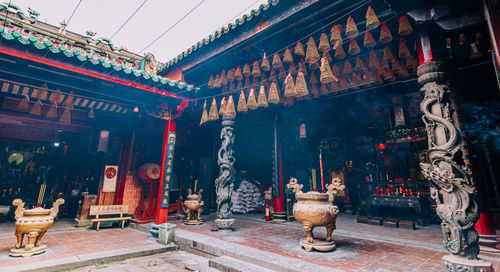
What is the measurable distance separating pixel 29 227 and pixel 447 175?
758cm

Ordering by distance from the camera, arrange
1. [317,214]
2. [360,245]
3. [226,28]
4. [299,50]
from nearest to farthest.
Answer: [299,50] → [317,214] → [360,245] → [226,28]

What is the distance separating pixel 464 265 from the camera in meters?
2.93

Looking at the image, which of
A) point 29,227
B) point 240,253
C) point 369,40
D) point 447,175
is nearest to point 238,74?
point 369,40

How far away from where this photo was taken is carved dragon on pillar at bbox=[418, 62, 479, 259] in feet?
9.85

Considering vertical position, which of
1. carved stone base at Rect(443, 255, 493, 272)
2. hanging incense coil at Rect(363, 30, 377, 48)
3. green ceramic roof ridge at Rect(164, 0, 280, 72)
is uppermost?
green ceramic roof ridge at Rect(164, 0, 280, 72)

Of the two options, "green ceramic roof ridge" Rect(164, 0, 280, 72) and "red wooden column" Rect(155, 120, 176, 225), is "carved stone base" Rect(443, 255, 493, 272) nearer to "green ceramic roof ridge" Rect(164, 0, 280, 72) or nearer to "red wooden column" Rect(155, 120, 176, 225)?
"green ceramic roof ridge" Rect(164, 0, 280, 72)

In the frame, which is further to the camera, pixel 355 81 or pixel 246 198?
pixel 246 198

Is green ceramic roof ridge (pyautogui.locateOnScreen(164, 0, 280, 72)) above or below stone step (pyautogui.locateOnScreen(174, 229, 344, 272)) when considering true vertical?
above

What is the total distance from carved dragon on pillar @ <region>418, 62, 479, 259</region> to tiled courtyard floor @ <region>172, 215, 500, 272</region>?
0.99 m

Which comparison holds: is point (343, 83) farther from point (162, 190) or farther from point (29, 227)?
point (29, 227)

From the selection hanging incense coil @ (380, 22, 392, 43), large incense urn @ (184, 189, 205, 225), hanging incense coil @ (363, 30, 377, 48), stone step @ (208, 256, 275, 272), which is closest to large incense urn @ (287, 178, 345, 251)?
stone step @ (208, 256, 275, 272)

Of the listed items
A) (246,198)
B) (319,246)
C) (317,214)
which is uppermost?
(317,214)

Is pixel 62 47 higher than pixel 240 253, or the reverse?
pixel 62 47

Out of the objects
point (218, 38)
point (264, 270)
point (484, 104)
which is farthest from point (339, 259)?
point (484, 104)
